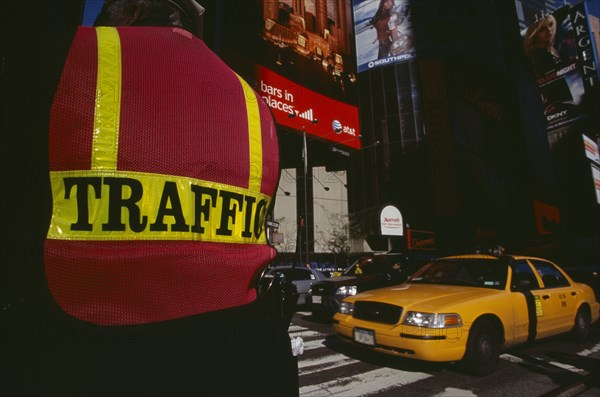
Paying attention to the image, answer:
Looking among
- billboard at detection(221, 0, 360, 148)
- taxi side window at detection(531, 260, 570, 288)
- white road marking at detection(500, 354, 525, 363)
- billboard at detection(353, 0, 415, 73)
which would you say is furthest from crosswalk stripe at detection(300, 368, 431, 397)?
billboard at detection(353, 0, 415, 73)

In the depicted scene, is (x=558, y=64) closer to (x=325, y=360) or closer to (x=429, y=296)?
(x=429, y=296)

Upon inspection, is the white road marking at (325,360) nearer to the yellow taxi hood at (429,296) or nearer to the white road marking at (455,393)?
the yellow taxi hood at (429,296)

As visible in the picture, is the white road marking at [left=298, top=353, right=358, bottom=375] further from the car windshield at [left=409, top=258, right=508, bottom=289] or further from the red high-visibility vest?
the red high-visibility vest

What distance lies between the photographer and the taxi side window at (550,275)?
21.2 ft

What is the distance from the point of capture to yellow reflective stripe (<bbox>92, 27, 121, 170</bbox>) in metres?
1.27

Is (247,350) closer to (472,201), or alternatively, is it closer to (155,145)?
(155,145)

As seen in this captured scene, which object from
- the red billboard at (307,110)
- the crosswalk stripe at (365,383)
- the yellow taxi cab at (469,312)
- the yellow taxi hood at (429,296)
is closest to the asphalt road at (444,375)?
the crosswalk stripe at (365,383)

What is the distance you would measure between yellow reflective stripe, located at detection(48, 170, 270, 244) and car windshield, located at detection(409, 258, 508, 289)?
17.0ft

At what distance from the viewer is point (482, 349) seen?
15.5 ft

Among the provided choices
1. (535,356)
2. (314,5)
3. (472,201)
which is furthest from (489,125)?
(535,356)

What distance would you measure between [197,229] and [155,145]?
1.16ft

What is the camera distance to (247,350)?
63.1 inches

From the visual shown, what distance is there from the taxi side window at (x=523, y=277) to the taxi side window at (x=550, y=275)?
363mm

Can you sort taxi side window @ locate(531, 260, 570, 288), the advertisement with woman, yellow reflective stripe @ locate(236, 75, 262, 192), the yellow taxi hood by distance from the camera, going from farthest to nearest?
the advertisement with woman → taxi side window @ locate(531, 260, 570, 288) → the yellow taxi hood → yellow reflective stripe @ locate(236, 75, 262, 192)
